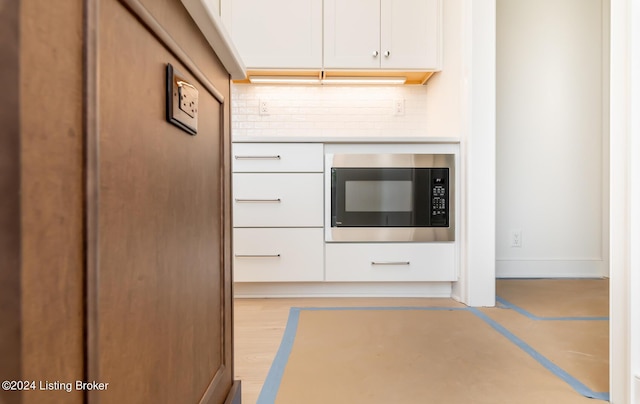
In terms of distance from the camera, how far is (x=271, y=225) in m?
2.20

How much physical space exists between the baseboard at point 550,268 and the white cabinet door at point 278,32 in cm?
195

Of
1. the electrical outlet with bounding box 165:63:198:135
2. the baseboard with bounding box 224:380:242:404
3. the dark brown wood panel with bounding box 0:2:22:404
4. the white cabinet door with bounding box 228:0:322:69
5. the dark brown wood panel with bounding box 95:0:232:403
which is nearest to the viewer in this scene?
the dark brown wood panel with bounding box 0:2:22:404

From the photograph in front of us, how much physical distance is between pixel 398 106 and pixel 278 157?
1.16 metres

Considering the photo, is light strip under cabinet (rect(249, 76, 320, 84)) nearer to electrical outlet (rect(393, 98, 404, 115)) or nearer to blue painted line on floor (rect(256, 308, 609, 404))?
electrical outlet (rect(393, 98, 404, 115))

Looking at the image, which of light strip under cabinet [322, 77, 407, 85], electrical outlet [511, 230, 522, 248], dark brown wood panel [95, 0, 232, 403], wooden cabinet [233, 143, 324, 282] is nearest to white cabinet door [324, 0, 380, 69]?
light strip under cabinet [322, 77, 407, 85]

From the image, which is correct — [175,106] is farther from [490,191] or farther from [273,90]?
[273,90]

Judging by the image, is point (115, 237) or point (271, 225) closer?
point (115, 237)

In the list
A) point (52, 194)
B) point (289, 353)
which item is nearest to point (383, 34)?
point (289, 353)

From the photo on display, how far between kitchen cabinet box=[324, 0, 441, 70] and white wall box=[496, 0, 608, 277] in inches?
25.8

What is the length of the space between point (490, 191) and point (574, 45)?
164 cm

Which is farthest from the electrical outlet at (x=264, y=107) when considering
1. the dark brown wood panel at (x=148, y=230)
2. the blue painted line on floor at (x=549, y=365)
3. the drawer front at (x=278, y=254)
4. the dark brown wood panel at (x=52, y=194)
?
the dark brown wood panel at (x=52, y=194)

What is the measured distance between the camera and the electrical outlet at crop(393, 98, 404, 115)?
288 cm

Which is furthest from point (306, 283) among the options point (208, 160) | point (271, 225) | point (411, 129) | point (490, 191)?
point (208, 160)

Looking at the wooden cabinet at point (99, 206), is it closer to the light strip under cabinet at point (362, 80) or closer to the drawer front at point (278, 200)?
the drawer front at point (278, 200)
